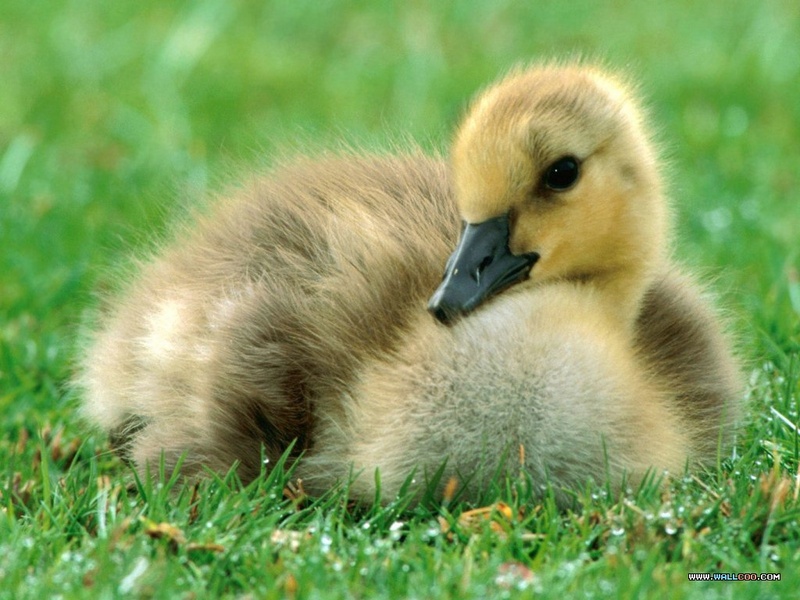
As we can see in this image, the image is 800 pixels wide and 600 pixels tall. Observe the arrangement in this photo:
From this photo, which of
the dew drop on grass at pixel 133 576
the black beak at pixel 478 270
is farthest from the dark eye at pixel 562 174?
the dew drop on grass at pixel 133 576

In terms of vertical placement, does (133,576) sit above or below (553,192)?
below

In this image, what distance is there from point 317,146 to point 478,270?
38.7 inches

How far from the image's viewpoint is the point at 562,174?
2508 mm

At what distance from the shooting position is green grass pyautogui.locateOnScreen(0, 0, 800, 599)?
2.10 metres

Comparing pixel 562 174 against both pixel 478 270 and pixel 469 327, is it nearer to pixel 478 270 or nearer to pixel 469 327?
pixel 478 270

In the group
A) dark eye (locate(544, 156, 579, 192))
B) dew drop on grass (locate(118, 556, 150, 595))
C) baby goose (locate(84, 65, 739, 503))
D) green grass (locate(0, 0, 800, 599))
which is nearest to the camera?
dew drop on grass (locate(118, 556, 150, 595))

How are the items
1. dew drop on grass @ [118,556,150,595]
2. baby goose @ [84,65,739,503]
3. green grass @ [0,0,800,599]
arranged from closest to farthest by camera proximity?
dew drop on grass @ [118,556,150,595] < green grass @ [0,0,800,599] < baby goose @ [84,65,739,503]

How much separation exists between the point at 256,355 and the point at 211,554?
0.42m

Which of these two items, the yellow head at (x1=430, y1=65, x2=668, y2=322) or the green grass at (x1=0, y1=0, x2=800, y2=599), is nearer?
the green grass at (x1=0, y1=0, x2=800, y2=599)

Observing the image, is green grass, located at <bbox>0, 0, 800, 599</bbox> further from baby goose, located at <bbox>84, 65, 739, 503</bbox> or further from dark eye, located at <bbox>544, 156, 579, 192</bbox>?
dark eye, located at <bbox>544, 156, 579, 192</bbox>

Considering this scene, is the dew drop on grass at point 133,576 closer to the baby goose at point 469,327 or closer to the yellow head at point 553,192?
the baby goose at point 469,327

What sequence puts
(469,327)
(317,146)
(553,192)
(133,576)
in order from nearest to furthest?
1. (133,576)
2. (469,327)
3. (553,192)
4. (317,146)

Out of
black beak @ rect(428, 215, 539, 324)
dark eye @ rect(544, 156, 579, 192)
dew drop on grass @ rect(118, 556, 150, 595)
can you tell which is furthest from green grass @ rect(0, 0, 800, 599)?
dark eye @ rect(544, 156, 579, 192)

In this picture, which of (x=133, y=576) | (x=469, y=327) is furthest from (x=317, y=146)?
(x=133, y=576)
